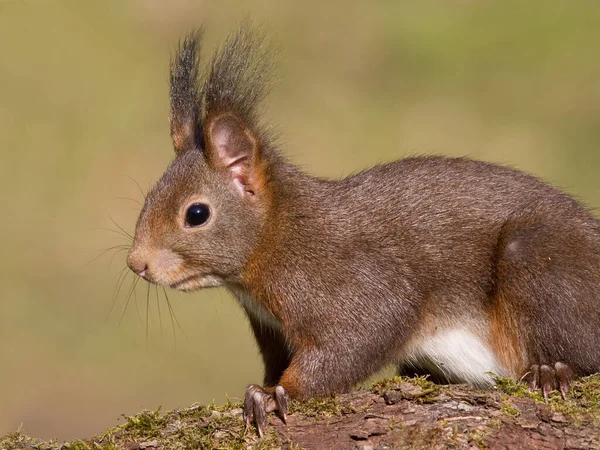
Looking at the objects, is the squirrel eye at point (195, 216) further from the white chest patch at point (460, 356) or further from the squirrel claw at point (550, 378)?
the squirrel claw at point (550, 378)

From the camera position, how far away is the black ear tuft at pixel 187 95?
5.46 metres

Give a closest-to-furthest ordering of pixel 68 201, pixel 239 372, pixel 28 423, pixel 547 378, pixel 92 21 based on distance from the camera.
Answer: pixel 547 378 < pixel 28 423 < pixel 239 372 < pixel 68 201 < pixel 92 21

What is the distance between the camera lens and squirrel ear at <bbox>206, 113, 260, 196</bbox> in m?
5.16

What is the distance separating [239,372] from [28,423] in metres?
1.90

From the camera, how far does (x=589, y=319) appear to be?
16.5ft

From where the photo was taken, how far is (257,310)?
17.5ft

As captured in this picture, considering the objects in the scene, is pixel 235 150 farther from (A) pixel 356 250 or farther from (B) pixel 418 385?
(B) pixel 418 385

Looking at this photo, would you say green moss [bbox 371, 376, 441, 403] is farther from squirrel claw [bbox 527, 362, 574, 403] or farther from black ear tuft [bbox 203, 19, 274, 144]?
black ear tuft [bbox 203, 19, 274, 144]

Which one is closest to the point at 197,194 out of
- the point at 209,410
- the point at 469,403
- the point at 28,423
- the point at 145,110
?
the point at 209,410

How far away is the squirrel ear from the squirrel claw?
1.65 metres

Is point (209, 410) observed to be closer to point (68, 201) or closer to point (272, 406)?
point (272, 406)

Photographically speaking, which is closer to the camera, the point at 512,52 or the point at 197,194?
the point at 197,194

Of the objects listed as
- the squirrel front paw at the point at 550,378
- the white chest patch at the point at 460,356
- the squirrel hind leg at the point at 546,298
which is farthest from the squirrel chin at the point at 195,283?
the squirrel front paw at the point at 550,378

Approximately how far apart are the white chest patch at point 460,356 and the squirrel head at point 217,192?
1.02 metres
